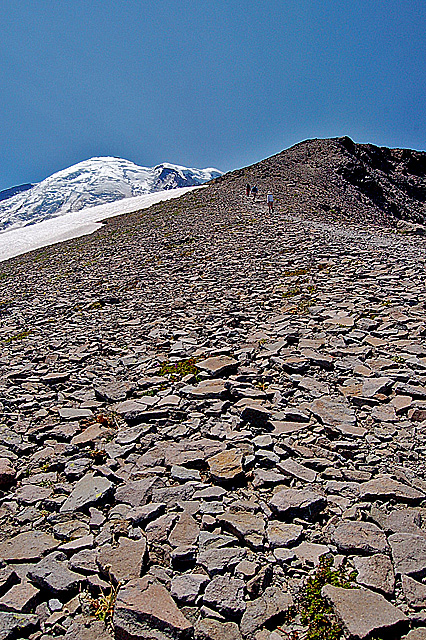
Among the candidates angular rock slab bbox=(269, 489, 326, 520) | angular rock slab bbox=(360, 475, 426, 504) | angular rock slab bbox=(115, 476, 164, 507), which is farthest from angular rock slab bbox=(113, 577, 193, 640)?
angular rock slab bbox=(360, 475, 426, 504)

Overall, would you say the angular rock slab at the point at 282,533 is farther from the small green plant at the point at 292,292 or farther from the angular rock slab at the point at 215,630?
the small green plant at the point at 292,292

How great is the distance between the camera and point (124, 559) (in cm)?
451

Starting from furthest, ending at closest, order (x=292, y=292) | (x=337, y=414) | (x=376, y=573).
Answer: (x=292, y=292), (x=337, y=414), (x=376, y=573)

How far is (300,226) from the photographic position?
1042 inches

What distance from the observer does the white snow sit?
48.2m

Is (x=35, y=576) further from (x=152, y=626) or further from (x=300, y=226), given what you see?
(x=300, y=226)

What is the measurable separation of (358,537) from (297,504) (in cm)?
76

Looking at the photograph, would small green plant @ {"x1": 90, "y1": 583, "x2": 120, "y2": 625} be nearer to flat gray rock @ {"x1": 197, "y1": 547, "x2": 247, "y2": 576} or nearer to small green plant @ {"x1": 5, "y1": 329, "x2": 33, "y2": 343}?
flat gray rock @ {"x1": 197, "y1": 547, "x2": 247, "y2": 576}

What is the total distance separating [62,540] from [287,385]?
15.7 ft

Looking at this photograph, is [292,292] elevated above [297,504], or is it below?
above

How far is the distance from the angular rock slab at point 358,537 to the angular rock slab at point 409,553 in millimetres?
116

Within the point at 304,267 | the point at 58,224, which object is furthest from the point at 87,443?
A: the point at 58,224

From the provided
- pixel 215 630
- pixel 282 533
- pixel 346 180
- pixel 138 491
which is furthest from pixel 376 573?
pixel 346 180

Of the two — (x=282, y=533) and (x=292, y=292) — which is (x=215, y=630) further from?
(x=292, y=292)
